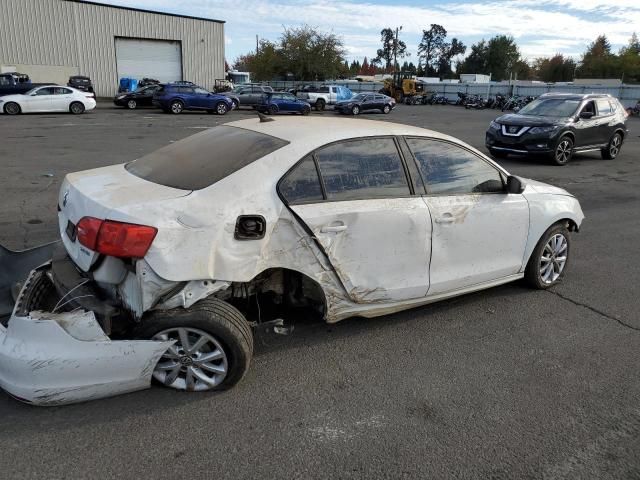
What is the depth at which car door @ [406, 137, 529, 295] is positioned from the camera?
3.84 m

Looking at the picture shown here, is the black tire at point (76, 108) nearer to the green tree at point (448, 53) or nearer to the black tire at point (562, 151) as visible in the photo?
the black tire at point (562, 151)

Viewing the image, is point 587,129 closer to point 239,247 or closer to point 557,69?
point 239,247

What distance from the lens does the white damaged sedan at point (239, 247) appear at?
9.22 ft

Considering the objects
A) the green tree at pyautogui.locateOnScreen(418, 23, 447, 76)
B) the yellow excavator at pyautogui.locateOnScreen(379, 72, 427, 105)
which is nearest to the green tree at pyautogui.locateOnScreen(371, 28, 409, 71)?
the green tree at pyautogui.locateOnScreen(418, 23, 447, 76)

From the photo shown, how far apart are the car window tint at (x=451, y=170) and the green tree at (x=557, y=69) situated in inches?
3845

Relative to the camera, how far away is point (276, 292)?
3.53m

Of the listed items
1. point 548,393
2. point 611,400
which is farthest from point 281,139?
point 611,400

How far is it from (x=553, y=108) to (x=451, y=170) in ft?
36.1

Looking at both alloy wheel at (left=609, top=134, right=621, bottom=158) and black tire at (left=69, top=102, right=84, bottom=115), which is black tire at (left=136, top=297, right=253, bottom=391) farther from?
black tire at (left=69, top=102, right=84, bottom=115)

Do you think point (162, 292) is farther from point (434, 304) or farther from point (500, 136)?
point (500, 136)

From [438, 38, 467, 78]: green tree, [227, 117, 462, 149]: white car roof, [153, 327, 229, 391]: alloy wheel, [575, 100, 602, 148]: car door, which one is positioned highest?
[438, 38, 467, 78]: green tree

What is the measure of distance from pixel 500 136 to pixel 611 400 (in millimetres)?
10809

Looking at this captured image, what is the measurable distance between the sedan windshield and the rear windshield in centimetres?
1159

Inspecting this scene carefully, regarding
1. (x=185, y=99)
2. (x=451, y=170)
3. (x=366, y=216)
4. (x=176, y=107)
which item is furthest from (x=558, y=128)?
(x=176, y=107)
